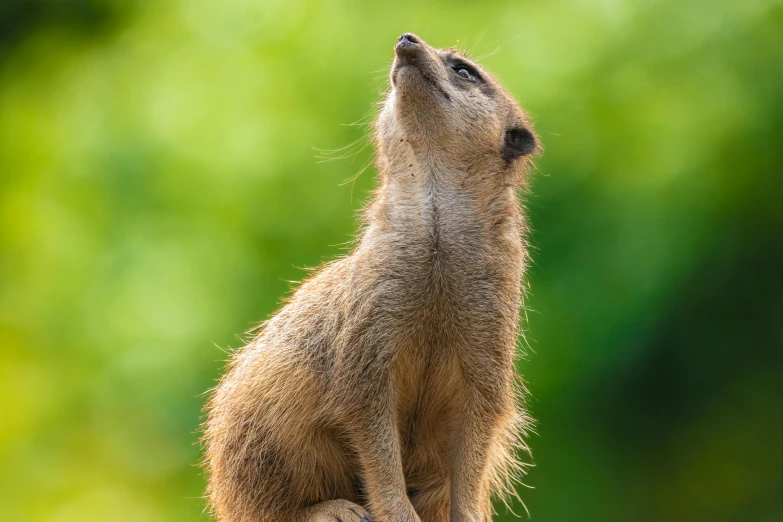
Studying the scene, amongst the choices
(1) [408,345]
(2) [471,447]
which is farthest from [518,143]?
(2) [471,447]

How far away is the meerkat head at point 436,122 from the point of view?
16.1 ft

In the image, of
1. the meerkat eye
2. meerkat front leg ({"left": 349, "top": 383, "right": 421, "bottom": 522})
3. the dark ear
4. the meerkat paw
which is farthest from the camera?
the meerkat eye

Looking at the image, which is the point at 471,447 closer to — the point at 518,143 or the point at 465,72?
the point at 518,143

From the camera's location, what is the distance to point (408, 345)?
468 centimetres

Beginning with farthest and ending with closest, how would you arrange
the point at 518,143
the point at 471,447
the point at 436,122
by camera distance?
the point at 518,143 → the point at 436,122 → the point at 471,447

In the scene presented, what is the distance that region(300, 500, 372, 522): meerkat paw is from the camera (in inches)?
187

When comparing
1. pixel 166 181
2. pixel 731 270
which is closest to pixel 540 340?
pixel 731 270

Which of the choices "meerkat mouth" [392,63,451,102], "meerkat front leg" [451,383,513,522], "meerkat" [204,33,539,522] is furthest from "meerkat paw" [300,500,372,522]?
"meerkat mouth" [392,63,451,102]

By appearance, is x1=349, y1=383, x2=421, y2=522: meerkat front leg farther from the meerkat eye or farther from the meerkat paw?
the meerkat eye

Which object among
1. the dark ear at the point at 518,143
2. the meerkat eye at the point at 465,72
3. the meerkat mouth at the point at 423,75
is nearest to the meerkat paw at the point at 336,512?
the dark ear at the point at 518,143

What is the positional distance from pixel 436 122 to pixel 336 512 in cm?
196

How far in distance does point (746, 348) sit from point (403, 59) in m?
5.97

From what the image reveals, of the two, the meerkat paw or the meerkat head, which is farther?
the meerkat head

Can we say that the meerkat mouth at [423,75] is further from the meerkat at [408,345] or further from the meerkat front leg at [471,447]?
the meerkat front leg at [471,447]
